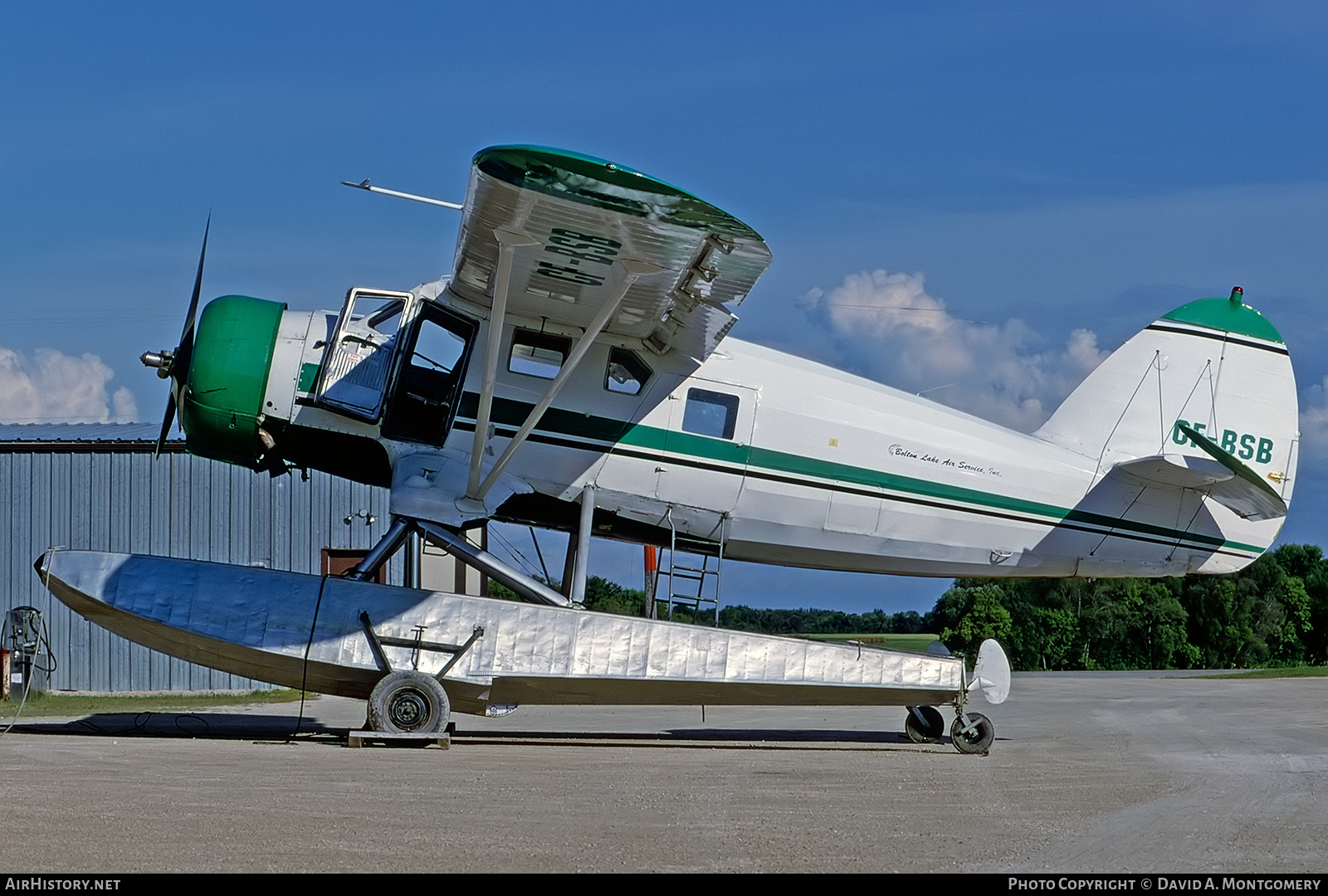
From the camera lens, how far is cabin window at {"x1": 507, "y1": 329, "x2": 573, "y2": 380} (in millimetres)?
11219

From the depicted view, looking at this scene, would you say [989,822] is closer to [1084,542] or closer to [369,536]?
[1084,542]

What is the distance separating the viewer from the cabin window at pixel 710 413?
11578 millimetres

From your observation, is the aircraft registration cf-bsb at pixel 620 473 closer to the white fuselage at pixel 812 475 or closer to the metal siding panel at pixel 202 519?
the white fuselage at pixel 812 475

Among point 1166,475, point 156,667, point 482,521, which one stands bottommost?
point 156,667

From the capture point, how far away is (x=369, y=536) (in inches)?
867

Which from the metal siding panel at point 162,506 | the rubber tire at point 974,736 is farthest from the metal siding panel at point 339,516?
the rubber tire at point 974,736

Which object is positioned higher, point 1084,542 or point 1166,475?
point 1166,475

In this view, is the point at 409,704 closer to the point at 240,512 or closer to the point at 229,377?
the point at 229,377

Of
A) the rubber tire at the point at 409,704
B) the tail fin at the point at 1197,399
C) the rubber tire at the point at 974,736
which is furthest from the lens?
the tail fin at the point at 1197,399

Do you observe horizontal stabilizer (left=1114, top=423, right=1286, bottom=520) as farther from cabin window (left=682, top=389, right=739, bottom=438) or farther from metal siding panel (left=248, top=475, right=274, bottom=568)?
metal siding panel (left=248, top=475, right=274, bottom=568)

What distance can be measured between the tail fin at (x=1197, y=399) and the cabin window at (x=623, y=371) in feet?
14.7

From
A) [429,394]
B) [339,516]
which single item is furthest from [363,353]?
[339,516]

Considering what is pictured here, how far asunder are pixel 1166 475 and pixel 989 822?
21.9 ft

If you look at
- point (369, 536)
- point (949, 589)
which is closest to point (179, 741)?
point (369, 536)
